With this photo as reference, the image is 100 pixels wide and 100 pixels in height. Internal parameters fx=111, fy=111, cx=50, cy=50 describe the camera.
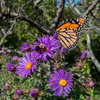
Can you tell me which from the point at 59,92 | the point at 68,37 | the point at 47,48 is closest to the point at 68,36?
the point at 68,37

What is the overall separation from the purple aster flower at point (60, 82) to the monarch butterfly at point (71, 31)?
71 cm

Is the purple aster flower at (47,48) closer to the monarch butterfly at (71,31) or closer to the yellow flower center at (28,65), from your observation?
the yellow flower center at (28,65)

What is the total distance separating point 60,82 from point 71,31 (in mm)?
1010

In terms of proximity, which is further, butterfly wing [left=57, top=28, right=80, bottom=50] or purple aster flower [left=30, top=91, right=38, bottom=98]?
butterfly wing [left=57, top=28, right=80, bottom=50]

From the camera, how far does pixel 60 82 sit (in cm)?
83

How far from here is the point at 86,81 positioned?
0.99m

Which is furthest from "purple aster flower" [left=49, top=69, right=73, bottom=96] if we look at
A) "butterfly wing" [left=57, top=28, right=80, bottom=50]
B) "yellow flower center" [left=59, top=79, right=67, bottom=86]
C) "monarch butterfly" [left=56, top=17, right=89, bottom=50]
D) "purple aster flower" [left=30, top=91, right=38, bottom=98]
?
"butterfly wing" [left=57, top=28, right=80, bottom=50]

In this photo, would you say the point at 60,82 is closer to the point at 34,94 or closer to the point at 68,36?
the point at 34,94

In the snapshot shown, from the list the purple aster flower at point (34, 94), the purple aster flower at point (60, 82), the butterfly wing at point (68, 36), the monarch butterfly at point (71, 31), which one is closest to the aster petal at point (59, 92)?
the purple aster flower at point (60, 82)

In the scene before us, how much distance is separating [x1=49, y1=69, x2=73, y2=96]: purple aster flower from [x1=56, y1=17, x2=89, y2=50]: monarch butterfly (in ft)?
2.32

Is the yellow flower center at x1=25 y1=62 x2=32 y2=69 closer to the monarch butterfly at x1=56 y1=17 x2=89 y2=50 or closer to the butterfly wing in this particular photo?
the monarch butterfly at x1=56 y1=17 x2=89 y2=50

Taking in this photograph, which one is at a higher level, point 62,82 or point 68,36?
point 68,36

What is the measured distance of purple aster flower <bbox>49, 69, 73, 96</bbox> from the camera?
30.8 inches

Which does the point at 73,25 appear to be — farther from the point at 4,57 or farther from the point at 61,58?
the point at 4,57
